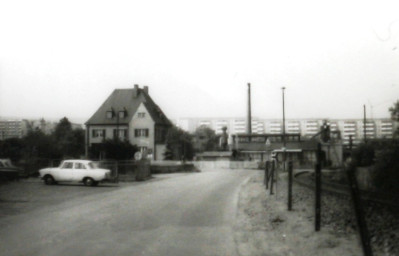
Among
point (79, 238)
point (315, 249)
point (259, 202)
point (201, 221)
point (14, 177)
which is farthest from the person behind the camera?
point (14, 177)

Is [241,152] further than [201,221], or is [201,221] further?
[241,152]

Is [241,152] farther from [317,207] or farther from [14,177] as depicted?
[317,207]

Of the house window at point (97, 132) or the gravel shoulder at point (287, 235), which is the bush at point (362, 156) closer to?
the gravel shoulder at point (287, 235)

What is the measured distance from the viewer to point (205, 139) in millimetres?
99062

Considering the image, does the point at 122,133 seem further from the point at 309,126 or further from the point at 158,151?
the point at 309,126

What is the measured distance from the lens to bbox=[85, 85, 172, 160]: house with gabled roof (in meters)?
73.4

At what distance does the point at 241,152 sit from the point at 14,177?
3350cm

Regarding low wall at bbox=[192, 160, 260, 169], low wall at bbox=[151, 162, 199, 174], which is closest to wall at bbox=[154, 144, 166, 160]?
low wall at bbox=[192, 160, 260, 169]

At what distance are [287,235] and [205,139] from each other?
291 ft

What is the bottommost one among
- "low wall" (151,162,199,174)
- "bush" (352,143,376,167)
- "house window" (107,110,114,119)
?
"low wall" (151,162,199,174)

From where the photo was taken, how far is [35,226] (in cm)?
1165

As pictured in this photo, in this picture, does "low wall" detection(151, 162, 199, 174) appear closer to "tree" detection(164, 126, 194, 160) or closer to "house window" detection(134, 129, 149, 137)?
"tree" detection(164, 126, 194, 160)

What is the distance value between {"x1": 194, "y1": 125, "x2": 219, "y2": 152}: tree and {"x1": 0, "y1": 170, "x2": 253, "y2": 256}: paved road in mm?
75639

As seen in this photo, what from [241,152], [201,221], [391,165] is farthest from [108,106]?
[201,221]
